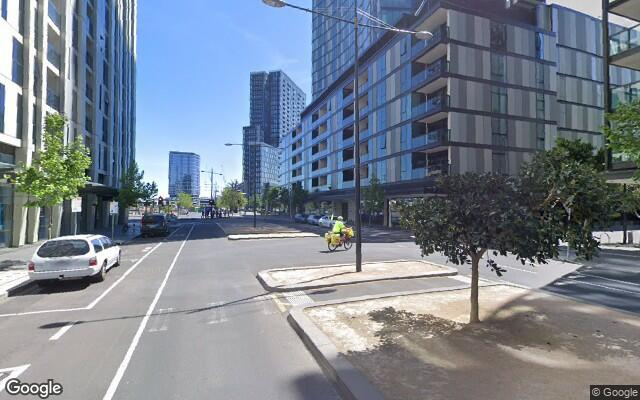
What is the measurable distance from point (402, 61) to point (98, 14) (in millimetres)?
30711

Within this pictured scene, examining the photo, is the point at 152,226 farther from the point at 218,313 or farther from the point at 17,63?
the point at 218,313

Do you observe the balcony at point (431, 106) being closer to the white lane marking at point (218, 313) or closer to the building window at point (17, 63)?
the white lane marking at point (218, 313)

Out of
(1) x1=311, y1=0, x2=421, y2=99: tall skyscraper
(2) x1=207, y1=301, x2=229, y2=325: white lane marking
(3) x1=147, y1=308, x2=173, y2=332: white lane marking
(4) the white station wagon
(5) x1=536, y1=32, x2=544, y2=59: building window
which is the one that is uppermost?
(1) x1=311, y1=0, x2=421, y2=99: tall skyscraper

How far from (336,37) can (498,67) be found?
6515 cm

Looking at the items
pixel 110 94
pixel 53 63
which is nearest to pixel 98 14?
pixel 110 94

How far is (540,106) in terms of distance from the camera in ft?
125

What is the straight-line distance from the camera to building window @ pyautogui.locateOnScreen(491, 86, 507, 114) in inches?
1401

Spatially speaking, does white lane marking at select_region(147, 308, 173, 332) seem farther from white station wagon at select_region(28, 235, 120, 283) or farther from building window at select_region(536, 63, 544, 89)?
building window at select_region(536, 63, 544, 89)

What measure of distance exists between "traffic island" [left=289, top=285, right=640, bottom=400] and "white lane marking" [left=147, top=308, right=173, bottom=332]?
2381mm

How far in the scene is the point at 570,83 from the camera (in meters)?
43.8

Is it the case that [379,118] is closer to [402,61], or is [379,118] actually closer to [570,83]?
[402,61]

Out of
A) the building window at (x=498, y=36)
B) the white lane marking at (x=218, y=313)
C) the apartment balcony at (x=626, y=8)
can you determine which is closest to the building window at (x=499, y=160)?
the building window at (x=498, y=36)
